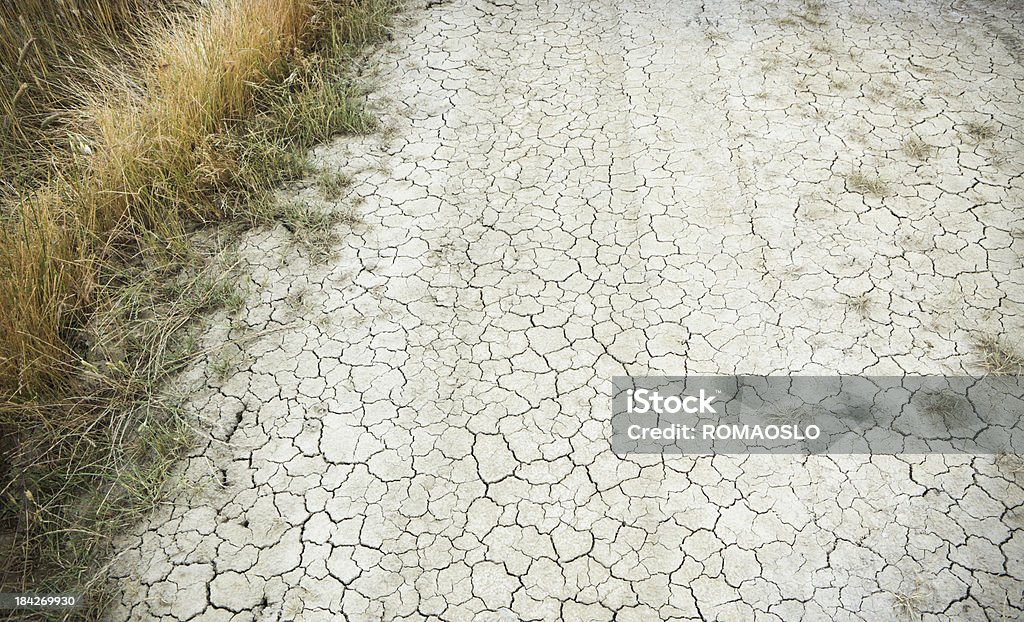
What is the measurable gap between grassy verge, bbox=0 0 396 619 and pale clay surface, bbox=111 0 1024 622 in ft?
0.72

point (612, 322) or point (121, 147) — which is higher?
point (121, 147)

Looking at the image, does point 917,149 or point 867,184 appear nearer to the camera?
point 867,184

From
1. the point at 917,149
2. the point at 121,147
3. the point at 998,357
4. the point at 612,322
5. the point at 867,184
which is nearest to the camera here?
the point at 998,357

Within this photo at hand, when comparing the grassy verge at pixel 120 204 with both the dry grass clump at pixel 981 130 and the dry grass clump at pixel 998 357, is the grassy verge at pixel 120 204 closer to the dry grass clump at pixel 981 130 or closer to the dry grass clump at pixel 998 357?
the dry grass clump at pixel 998 357

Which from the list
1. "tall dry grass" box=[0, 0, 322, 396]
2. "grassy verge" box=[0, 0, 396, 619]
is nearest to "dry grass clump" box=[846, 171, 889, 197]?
"grassy verge" box=[0, 0, 396, 619]

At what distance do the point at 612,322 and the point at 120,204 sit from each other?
236 cm

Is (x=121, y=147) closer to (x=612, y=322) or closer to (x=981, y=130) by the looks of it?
(x=612, y=322)

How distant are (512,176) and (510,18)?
166cm

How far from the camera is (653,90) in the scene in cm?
421

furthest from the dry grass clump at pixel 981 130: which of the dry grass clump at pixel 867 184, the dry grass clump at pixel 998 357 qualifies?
the dry grass clump at pixel 998 357

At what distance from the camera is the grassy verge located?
2613mm

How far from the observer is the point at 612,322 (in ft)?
10.2

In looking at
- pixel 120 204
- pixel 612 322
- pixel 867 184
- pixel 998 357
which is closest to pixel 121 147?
pixel 120 204

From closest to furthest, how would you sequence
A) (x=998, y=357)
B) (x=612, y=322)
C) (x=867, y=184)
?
1. (x=998, y=357)
2. (x=612, y=322)
3. (x=867, y=184)
